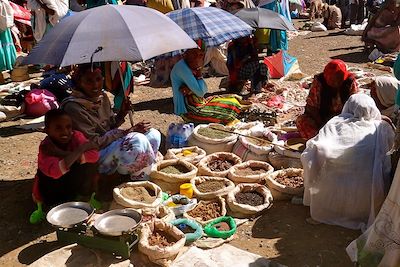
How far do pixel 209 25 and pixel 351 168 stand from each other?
9.23 ft

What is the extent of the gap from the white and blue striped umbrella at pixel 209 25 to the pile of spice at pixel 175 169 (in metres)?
1.73

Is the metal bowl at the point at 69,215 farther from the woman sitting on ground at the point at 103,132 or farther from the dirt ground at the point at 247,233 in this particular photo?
the woman sitting on ground at the point at 103,132

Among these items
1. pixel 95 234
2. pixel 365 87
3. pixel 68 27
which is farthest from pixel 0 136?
pixel 365 87

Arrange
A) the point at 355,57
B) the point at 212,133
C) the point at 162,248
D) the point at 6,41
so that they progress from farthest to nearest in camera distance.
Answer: the point at 355,57 → the point at 6,41 → the point at 212,133 → the point at 162,248

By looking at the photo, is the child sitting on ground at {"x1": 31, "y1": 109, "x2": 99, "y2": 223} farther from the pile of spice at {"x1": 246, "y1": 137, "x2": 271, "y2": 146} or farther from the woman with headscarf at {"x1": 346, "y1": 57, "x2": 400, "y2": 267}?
the woman with headscarf at {"x1": 346, "y1": 57, "x2": 400, "y2": 267}

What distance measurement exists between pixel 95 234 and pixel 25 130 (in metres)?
3.40

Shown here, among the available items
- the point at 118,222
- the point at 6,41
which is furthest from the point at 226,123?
the point at 6,41

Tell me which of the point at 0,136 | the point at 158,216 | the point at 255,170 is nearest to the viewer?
the point at 158,216

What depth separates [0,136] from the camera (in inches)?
234

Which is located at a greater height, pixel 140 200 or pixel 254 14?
pixel 254 14

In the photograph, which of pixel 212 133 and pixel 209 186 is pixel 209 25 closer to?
pixel 212 133

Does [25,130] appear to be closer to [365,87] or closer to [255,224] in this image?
[255,224]

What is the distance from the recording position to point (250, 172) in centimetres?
445

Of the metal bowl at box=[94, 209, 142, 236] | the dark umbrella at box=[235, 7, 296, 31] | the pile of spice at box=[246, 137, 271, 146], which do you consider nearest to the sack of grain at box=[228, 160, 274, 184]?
the pile of spice at box=[246, 137, 271, 146]
